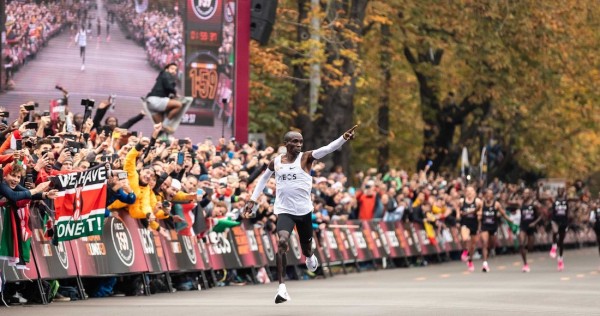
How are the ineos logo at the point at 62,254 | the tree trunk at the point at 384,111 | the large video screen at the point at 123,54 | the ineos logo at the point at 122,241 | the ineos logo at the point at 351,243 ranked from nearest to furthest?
the ineos logo at the point at 62,254 < the ineos logo at the point at 122,241 < the large video screen at the point at 123,54 < the ineos logo at the point at 351,243 < the tree trunk at the point at 384,111

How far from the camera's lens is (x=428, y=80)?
4928 cm

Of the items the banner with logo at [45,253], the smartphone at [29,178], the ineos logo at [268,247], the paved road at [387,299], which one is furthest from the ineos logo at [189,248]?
the smartphone at [29,178]

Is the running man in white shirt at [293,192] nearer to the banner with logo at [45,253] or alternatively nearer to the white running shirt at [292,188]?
the white running shirt at [292,188]

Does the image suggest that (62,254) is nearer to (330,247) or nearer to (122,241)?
(122,241)

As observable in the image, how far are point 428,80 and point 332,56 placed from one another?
426 inches

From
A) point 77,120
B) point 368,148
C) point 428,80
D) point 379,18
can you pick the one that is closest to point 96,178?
point 77,120

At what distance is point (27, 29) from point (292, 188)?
11.1 metres

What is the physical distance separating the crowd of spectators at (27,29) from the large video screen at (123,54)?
0.02 meters

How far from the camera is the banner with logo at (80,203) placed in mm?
19875

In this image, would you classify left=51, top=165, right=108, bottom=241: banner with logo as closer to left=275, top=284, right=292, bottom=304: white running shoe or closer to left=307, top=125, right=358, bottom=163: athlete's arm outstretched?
left=307, top=125, right=358, bottom=163: athlete's arm outstretched

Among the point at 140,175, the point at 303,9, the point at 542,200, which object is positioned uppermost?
the point at 303,9

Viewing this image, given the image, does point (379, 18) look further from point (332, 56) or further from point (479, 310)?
point (479, 310)

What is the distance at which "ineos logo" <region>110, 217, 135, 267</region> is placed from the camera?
22.2 meters

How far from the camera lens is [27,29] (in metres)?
28.5
